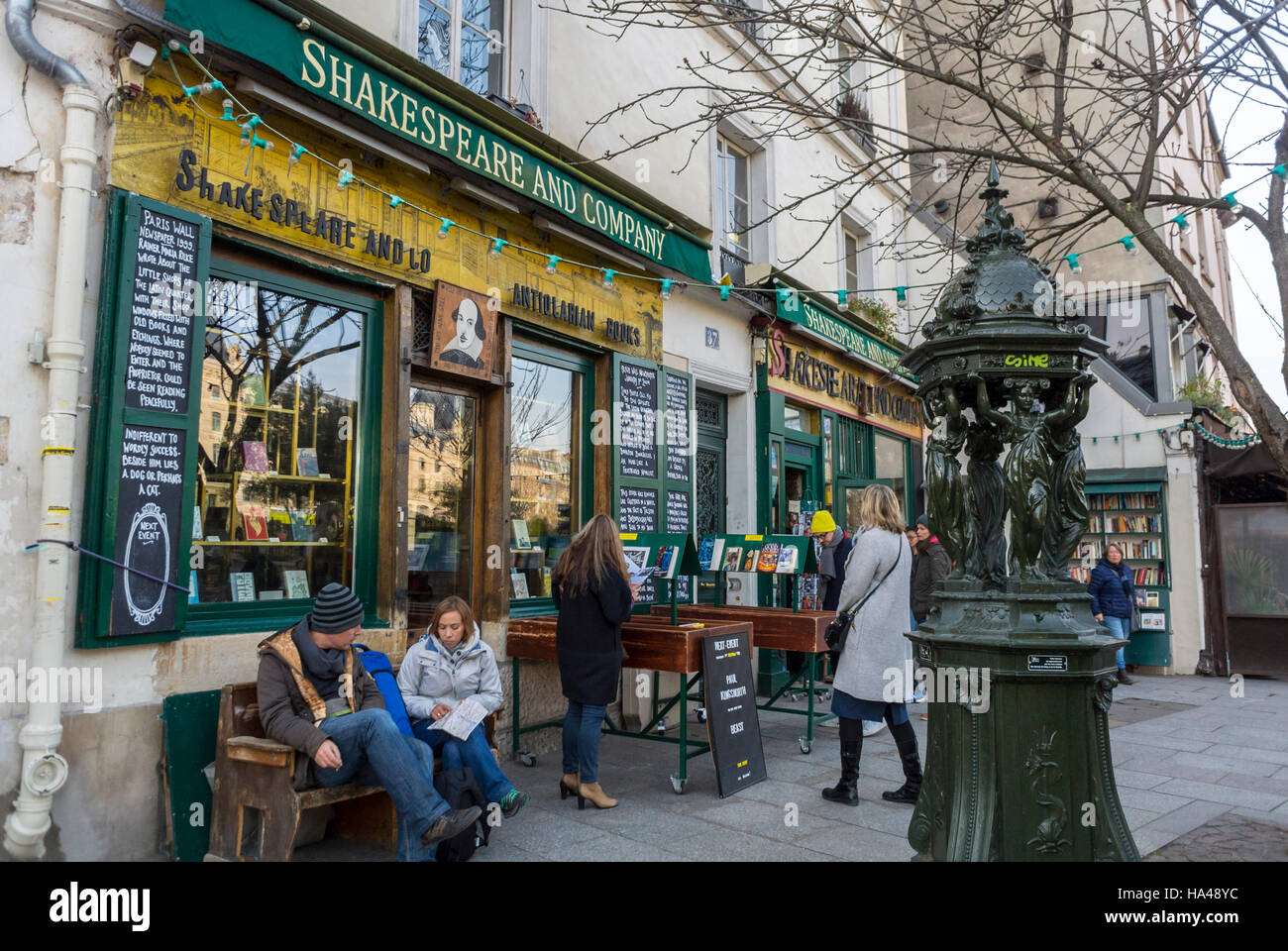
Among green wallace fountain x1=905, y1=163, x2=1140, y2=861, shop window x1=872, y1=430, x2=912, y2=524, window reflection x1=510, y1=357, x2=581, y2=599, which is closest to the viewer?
green wallace fountain x1=905, y1=163, x2=1140, y2=861

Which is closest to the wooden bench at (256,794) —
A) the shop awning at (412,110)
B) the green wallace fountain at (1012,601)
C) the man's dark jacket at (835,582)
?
the green wallace fountain at (1012,601)

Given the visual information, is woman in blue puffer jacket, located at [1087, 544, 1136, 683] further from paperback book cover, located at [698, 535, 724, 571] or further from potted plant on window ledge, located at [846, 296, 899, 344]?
paperback book cover, located at [698, 535, 724, 571]

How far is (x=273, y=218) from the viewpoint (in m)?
5.12

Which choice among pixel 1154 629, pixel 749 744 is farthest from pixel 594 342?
pixel 1154 629

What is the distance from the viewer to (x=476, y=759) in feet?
15.1

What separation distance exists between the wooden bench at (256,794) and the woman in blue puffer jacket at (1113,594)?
31.2 ft

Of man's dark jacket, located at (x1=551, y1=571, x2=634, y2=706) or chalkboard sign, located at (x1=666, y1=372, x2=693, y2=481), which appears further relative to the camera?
chalkboard sign, located at (x1=666, y1=372, x2=693, y2=481)

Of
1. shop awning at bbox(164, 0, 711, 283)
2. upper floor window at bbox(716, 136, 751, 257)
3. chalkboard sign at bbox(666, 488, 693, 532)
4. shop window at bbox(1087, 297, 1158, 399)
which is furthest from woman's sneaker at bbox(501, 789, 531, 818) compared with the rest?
shop window at bbox(1087, 297, 1158, 399)

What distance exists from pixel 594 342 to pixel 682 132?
291 centimetres

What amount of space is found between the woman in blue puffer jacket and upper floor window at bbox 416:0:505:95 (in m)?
9.10

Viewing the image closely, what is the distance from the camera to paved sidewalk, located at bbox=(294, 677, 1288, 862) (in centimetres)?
465

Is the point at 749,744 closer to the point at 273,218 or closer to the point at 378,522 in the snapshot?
the point at 378,522

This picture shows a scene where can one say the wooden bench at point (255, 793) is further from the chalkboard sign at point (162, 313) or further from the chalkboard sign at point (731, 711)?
the chalkboard sign at point (731, 711)

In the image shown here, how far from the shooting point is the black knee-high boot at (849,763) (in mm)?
5469
